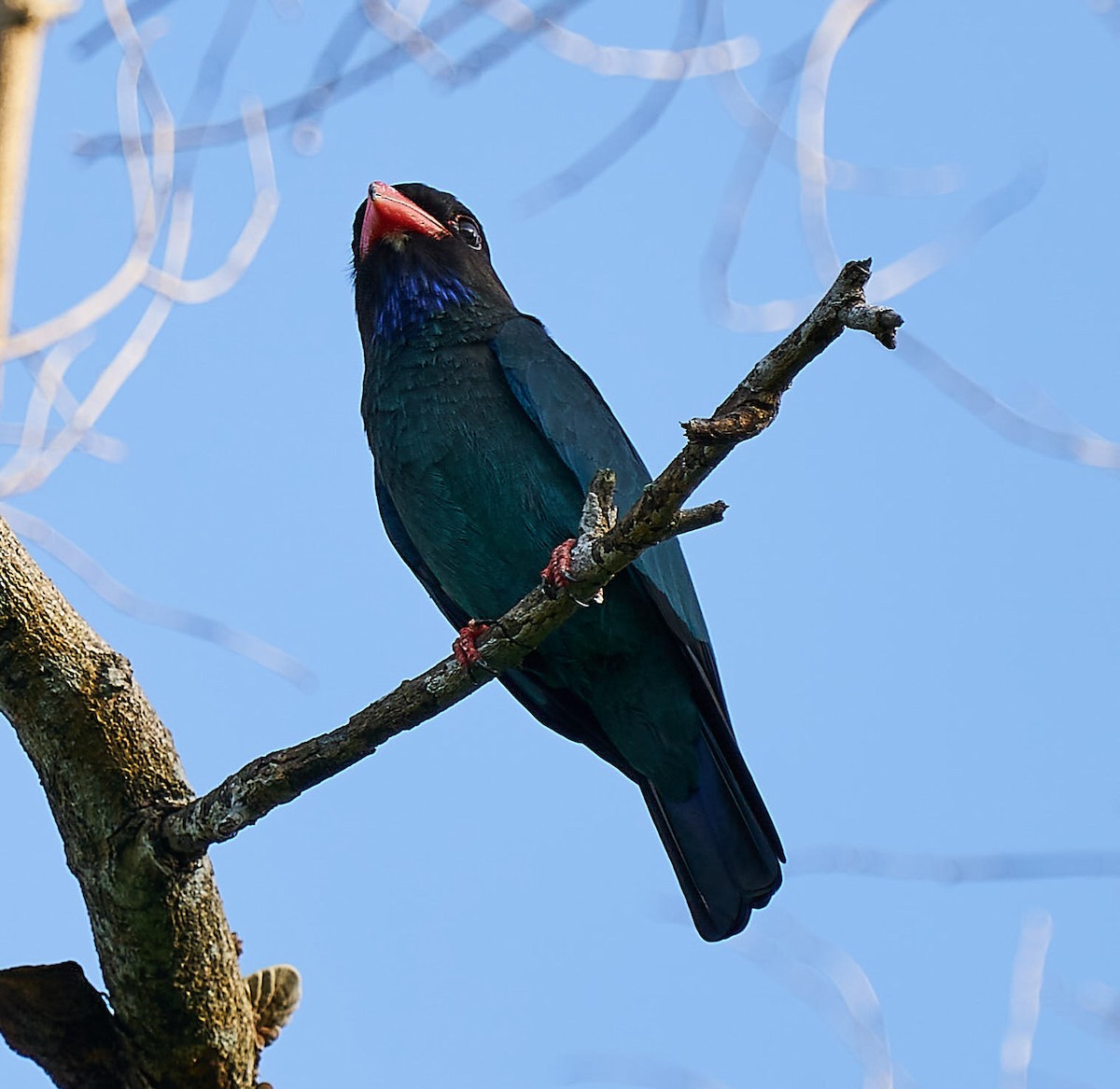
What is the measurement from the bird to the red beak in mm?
328

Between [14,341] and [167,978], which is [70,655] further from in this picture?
[14,341]

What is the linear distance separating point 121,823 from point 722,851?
205cm

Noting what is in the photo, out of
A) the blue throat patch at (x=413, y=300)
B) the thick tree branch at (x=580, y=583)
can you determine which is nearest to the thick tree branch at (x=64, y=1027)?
the thick tree branch at (x=580, y=583)

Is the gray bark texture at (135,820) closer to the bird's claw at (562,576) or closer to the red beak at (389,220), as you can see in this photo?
the bird's claw at (562,576)

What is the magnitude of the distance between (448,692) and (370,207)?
2576 mm

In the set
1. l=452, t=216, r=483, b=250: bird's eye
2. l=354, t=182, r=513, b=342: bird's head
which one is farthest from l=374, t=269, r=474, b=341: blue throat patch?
l=452, t=216, r=483, b=250: bird's eye

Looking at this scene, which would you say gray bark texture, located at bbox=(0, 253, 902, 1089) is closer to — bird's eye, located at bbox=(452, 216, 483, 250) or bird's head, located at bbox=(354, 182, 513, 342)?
bird's head, located at bbox=(354, 182, 513, 342)

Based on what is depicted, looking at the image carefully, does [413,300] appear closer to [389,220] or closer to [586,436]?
[389,220]

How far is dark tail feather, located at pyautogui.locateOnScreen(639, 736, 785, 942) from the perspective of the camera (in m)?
4.64

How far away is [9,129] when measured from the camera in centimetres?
329

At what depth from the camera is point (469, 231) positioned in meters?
5.48

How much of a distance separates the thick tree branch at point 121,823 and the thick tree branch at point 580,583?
0.37ft

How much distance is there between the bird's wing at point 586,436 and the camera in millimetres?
4488

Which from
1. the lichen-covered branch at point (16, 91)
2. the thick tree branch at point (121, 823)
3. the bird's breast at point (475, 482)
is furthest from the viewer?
the bird's breast at point (475, 482)
